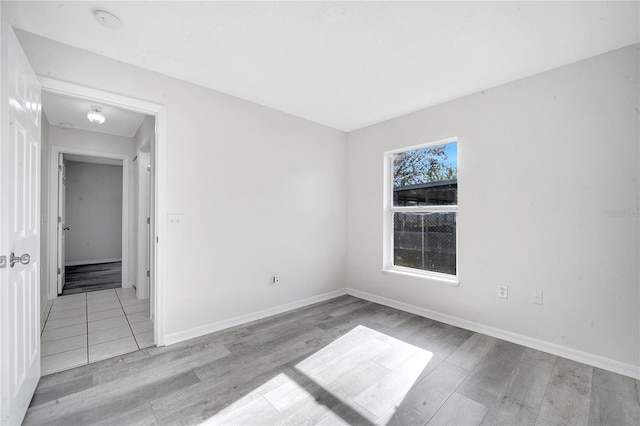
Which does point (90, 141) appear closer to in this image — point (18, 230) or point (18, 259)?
point (18, 230)

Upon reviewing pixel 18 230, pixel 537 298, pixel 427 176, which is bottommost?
pixel 537 298

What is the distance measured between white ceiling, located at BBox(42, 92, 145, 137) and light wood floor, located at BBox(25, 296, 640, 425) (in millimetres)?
2625

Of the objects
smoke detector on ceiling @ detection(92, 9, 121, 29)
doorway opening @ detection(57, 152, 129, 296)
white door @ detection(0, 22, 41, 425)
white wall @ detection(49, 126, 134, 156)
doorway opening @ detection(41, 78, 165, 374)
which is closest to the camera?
white door @ detection(0, 22, 41, 425)

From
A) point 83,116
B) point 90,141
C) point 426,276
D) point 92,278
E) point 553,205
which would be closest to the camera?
point 553,205

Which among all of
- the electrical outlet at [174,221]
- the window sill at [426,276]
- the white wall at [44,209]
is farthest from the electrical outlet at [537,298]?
the white wall at [44,209]

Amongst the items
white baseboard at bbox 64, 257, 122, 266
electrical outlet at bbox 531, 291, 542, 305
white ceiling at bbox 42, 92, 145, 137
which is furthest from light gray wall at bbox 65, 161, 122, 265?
electrical outlet at bbox 531, 291, 542, 305

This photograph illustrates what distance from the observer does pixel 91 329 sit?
2.94 metres

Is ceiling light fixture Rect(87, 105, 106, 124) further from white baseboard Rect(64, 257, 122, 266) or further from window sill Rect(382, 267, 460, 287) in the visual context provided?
white baseboard Rect(64, 257, 122, 266)

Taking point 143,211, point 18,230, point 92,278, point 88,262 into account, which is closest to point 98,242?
point 88,262

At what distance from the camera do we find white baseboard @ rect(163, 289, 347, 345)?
8.77 feet

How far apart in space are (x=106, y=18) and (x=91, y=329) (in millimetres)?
2857

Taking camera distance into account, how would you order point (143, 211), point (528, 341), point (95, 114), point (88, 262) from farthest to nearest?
1. point (88, 262)
2. point (143, 211)
3. point (95, 114)
4. point (528, 341)

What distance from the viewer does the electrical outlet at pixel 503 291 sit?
274 cm

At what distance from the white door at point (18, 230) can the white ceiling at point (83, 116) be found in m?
1.40
